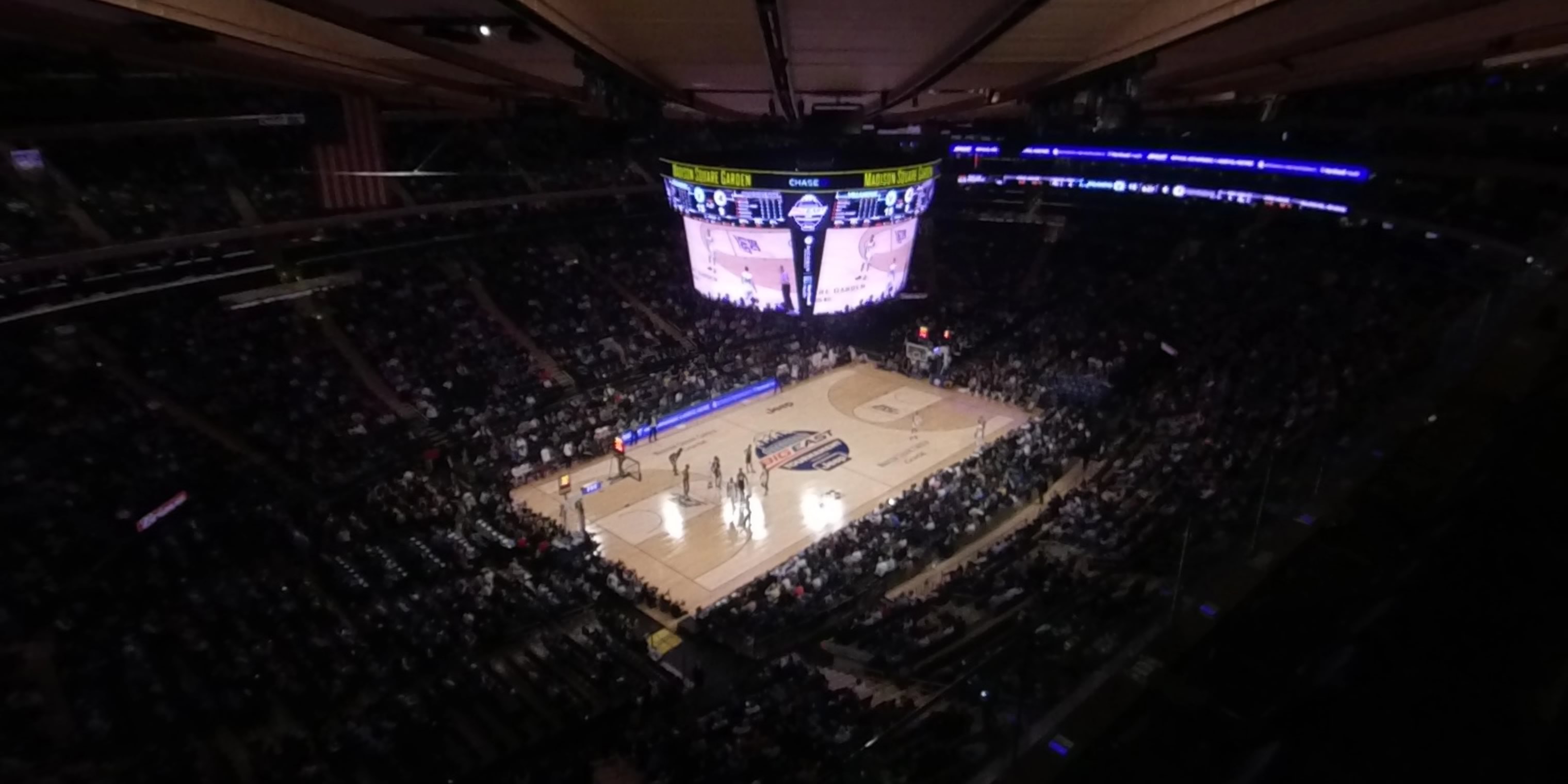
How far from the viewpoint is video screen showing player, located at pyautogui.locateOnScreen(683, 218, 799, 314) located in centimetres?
2094

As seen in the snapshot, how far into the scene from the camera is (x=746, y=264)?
21.6m

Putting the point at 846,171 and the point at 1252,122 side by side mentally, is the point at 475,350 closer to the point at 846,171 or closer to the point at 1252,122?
the point at 846,171

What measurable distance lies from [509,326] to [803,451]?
956 cm

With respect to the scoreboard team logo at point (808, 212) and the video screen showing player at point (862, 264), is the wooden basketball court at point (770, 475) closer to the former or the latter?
the video screen showing player at point (862, 264)

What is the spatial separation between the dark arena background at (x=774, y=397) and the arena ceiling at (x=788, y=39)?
107 mm

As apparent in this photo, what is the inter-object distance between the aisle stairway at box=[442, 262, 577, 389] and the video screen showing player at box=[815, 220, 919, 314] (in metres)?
7.08

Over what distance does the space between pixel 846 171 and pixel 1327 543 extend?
48.0 feet

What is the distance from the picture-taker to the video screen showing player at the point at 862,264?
2114cm

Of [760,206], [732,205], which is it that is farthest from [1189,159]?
[732,205]

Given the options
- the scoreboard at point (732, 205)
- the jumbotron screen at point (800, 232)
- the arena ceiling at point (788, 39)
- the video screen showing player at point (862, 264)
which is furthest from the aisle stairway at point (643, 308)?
the arena ceiling at point (788, 39)

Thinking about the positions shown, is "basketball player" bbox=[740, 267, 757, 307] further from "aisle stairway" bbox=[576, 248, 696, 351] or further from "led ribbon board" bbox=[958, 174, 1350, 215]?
"led ribbon board" bbox=[958, 174, 1350, 215]

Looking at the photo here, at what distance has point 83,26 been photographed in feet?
24.4

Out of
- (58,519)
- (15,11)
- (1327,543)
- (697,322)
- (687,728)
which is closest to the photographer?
(1327,543)

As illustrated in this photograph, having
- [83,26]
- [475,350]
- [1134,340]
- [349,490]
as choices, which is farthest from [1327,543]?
[475,350]
